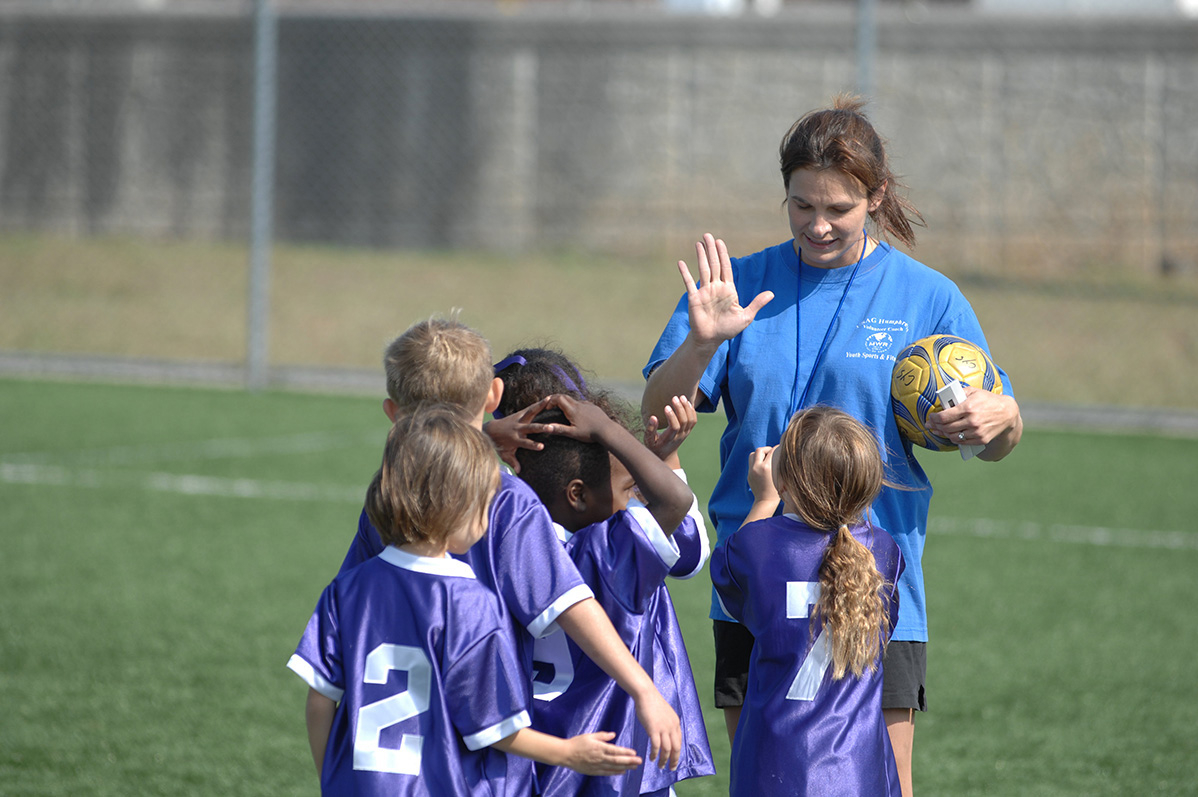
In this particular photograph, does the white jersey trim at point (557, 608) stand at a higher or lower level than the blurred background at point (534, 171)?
lower

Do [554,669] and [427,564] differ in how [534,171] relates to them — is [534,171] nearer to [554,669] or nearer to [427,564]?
[554,669]

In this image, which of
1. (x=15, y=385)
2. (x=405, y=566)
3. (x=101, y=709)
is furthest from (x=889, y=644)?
(x=15, y=385)

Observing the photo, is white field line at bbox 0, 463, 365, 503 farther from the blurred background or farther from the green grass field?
the blurred background

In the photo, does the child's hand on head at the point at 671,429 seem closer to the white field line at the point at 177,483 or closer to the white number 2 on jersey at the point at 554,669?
the white number 2 on jersey at the point at 554,669

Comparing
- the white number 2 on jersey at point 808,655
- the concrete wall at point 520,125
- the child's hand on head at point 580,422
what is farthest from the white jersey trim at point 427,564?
the concrete wall at point 520,125

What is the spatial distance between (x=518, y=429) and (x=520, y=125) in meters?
12.4

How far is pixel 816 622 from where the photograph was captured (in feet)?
7.58

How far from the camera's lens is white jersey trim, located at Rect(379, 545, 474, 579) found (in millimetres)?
2072

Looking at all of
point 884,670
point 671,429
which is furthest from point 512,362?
point 884,670

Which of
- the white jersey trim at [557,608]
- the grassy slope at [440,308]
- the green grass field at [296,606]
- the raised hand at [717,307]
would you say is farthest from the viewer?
the grassy slope at [440,308]

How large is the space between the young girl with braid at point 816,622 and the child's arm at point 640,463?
0.19 metres

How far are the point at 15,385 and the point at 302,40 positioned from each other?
22.0 feet

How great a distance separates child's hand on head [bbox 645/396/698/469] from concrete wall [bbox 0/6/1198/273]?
32.4 ft

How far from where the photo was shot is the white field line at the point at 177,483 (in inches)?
275
